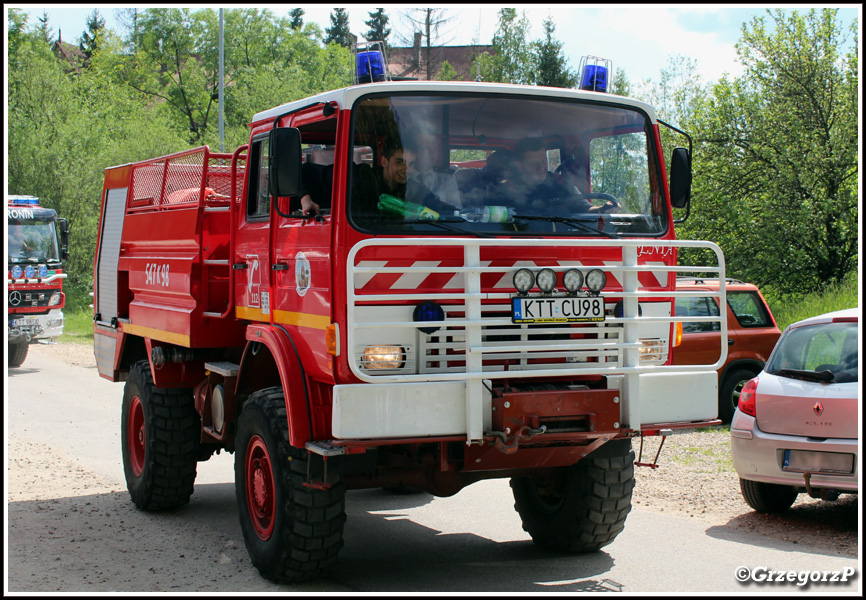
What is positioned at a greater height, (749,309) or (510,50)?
(510,50)

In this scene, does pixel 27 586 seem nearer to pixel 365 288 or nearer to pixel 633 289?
pixel 365 288

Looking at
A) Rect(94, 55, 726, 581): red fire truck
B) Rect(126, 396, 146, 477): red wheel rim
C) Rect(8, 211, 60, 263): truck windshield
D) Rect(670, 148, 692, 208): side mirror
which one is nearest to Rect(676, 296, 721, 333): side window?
Rect(670, 148, 692, 208): side mirror

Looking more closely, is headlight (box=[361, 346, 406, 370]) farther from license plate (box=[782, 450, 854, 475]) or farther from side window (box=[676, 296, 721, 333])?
side window (box=[676, 296, 721, 333])

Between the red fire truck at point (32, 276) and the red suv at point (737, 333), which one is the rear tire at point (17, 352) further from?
the red suv at point (737, 333)

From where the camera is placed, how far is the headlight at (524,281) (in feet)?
17.0

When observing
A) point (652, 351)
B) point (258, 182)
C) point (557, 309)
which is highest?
point (258, 182)

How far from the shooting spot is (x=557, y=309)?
5.27 metres

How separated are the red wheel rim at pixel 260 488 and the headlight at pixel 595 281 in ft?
7.06

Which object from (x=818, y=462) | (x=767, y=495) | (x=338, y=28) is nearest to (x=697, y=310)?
(x=767, y=495)

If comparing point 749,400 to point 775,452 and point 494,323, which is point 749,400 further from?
point 494,323

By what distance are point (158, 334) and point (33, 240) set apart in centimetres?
1449

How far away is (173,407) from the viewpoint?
7.79m

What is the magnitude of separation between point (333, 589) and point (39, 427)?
24.3ft

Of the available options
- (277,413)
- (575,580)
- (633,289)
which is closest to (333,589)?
(277,413)
